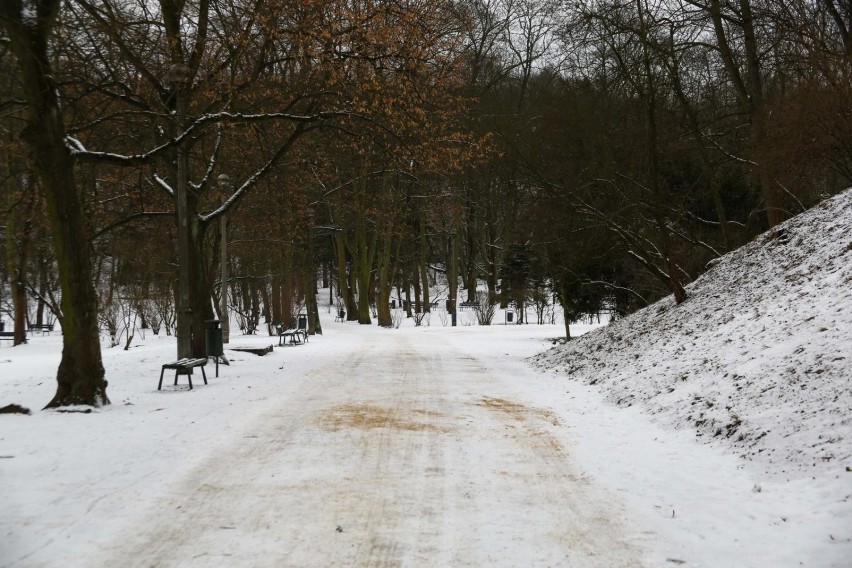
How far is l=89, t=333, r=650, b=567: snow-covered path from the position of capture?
13.9 feet

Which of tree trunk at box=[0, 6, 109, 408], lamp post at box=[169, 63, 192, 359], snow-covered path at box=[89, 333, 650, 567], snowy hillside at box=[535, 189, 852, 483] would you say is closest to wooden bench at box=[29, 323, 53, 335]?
lamp post at box=[169, 63, 192, 359]

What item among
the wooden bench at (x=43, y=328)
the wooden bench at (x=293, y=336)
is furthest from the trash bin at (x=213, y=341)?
the wooden bench at (x=43, y=328)

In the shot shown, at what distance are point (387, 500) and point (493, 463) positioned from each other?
1464 millimetres

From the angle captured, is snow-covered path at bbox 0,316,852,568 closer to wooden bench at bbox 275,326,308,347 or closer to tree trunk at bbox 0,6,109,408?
tree trunk at bbox 0,6,109,408

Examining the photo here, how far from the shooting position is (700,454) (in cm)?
656

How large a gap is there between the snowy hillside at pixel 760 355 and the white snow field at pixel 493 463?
35mm

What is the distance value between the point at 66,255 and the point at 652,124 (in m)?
11.1

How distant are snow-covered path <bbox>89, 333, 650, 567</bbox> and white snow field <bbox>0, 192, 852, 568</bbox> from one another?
0.08ft

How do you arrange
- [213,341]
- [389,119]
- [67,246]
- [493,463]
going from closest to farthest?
[493,463] → [67,246] → [389,119] → [213,341]

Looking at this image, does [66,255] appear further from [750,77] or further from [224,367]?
[750,77]

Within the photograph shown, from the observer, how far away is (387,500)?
17.2 ft

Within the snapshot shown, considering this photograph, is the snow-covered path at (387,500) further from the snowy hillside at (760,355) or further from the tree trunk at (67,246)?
the tree trunk at (67,246)

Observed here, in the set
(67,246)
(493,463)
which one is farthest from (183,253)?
(493,463)

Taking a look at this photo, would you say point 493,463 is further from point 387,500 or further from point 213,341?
point 213,341
